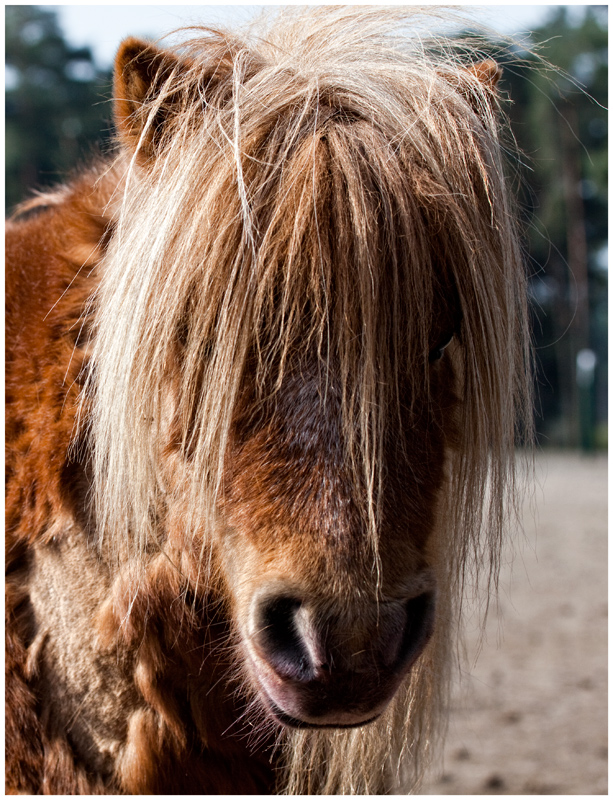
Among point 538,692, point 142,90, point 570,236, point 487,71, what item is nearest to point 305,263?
point 142,90

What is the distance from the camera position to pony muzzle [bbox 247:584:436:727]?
1.12m

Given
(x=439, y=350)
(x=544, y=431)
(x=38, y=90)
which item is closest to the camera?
(x=439, y=350)

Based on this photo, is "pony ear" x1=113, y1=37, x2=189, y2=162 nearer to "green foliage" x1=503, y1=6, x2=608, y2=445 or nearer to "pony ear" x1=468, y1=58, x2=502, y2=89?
"pony ear" x1=468, y1=58, x2=502, y2=89

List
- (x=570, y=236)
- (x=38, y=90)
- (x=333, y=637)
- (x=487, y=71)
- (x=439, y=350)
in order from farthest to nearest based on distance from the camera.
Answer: (x=570, y=236)
(x=38, y=90)
(x=487, y=71)
(x=439, y=350)
(x=333, y=637)

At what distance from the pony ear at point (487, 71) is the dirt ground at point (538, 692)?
3.23ft

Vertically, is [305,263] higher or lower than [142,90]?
lower

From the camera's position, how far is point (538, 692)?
4773mm

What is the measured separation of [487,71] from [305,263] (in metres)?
0.82

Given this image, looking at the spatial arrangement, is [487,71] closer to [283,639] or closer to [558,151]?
[283,639]

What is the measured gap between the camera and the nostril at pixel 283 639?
1177 mm

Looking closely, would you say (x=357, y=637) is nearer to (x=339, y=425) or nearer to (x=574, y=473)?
(x=339, y=425)

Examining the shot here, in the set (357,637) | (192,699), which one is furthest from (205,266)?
(192,699)

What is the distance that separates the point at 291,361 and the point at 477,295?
440 millimetres

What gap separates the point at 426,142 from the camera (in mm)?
1409
